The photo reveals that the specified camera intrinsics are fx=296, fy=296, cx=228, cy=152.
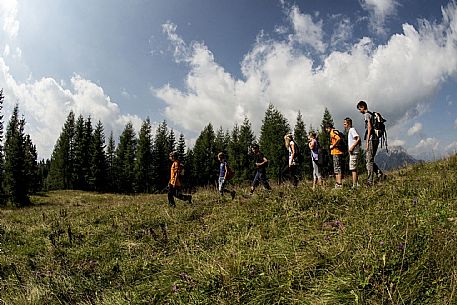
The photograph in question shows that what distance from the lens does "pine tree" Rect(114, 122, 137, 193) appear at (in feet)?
209

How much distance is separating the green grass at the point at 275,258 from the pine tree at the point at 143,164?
181ft

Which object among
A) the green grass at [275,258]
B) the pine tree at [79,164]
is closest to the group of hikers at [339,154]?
the green grass at [275,258]

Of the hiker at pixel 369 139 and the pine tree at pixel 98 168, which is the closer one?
the hiker at pixel 369 139

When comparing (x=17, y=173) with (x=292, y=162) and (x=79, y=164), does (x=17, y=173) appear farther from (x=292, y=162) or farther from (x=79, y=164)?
(x=292, y=162)

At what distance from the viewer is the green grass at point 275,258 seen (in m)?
3.03

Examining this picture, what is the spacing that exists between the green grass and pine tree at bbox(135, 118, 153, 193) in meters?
55.2

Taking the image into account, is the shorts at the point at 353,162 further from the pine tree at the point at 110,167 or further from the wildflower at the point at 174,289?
the pine tree at the point at 110,167

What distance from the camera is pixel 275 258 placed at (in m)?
3.92

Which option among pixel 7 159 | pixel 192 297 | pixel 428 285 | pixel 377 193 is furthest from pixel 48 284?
pixel 7 159

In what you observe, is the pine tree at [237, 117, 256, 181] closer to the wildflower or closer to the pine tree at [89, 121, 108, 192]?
the pine tree at [89, 121, 108, 192]

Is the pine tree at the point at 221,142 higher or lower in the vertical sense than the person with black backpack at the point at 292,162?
higher

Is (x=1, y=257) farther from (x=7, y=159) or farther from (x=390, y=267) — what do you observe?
(x=7, y=159)

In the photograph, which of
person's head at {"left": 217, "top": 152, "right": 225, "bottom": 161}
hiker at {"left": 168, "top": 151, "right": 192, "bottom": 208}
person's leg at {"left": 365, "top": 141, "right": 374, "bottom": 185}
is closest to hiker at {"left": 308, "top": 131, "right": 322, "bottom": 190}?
person's leg at {"left": 365, "top": 141, "right": 374, "bottom": 185}

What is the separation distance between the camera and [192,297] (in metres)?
3.46
